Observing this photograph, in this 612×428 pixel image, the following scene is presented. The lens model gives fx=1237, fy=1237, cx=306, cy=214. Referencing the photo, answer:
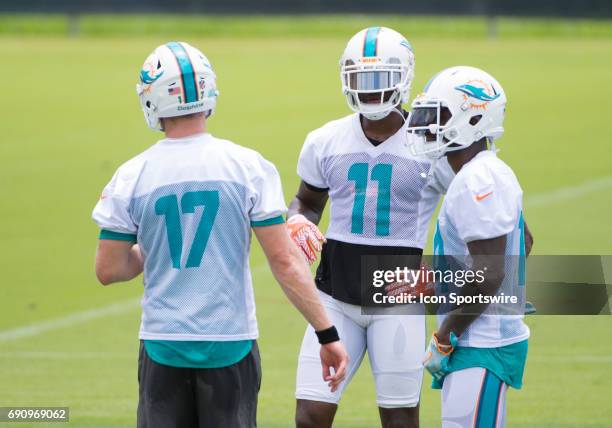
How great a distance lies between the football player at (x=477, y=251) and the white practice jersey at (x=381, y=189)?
59 cm

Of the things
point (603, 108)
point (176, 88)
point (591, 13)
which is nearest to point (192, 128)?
point (176, 88)

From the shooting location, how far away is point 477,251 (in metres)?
5.30

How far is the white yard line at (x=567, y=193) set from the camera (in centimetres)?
1590

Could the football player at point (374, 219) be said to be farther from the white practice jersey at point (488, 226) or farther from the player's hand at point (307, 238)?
the white practice jersey at point (488, 226)

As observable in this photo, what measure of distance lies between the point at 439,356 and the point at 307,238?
1025 mm

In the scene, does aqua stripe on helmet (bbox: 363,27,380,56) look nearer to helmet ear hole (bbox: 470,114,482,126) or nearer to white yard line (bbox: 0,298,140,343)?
helmet ear hole (bbox: 470,114,482,126)

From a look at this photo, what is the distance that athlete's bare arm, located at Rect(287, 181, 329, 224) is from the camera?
6.55 m

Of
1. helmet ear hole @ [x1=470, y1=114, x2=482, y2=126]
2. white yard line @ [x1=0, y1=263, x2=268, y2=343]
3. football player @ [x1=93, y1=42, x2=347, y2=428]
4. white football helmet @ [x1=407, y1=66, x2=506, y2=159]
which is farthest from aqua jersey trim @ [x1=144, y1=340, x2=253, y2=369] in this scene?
white yard line @ [x1=0, y1=263, x2=268, y2=343]

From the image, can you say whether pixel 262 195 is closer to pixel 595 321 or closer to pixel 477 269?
pixel 477 269

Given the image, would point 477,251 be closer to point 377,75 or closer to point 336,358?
point 336,358

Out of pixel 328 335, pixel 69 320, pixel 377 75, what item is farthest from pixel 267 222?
pixel 69 320

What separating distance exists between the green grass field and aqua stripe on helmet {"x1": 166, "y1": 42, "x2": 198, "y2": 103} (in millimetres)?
3565

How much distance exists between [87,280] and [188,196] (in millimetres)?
7718

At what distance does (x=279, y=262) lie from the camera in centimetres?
508
